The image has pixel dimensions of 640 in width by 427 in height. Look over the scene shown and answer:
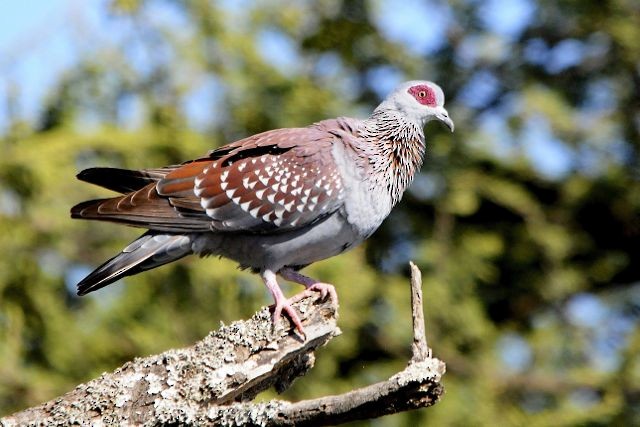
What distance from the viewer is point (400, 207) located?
941 centimetres

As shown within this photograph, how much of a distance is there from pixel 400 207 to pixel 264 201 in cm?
390

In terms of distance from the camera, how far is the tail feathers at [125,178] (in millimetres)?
5699

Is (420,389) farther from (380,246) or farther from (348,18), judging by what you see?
(348,18)

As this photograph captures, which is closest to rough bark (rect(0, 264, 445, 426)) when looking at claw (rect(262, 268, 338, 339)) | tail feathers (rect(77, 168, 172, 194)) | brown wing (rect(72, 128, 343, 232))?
claw (rect(262, 268, 338, 339))

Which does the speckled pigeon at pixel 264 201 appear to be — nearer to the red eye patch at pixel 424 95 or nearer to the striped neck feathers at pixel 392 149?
the striped neck feathers at pixel 392 149

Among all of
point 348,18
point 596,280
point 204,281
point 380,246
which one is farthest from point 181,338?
point 596,280

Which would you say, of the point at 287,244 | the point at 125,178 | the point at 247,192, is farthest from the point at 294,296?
the point at 125,178

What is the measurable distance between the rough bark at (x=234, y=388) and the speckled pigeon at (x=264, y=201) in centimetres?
75

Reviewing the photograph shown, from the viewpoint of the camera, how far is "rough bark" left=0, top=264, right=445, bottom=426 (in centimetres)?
386

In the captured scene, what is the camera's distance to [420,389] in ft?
12.7

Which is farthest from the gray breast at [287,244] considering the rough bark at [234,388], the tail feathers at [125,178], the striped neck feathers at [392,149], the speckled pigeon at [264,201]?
the rough bark at [234,388]

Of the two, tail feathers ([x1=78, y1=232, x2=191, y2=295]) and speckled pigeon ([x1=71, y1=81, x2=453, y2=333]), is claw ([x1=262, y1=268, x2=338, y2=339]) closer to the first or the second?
speckled pigeon ([x1=71, y1=81, x2=453, y2=333])

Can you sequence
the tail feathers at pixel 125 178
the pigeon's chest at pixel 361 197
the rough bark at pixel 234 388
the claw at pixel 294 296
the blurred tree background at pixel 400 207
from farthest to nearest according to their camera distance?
the blurred tree background at pixel 400 207 < the tail feathers at pixel 125 178 < the pigeon's chest at pixel 361 197 < the claw at pixel 294 296 < the rough bark at pixel 234 388

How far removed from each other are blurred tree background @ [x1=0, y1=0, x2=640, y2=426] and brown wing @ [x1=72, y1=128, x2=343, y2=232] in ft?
7.97
